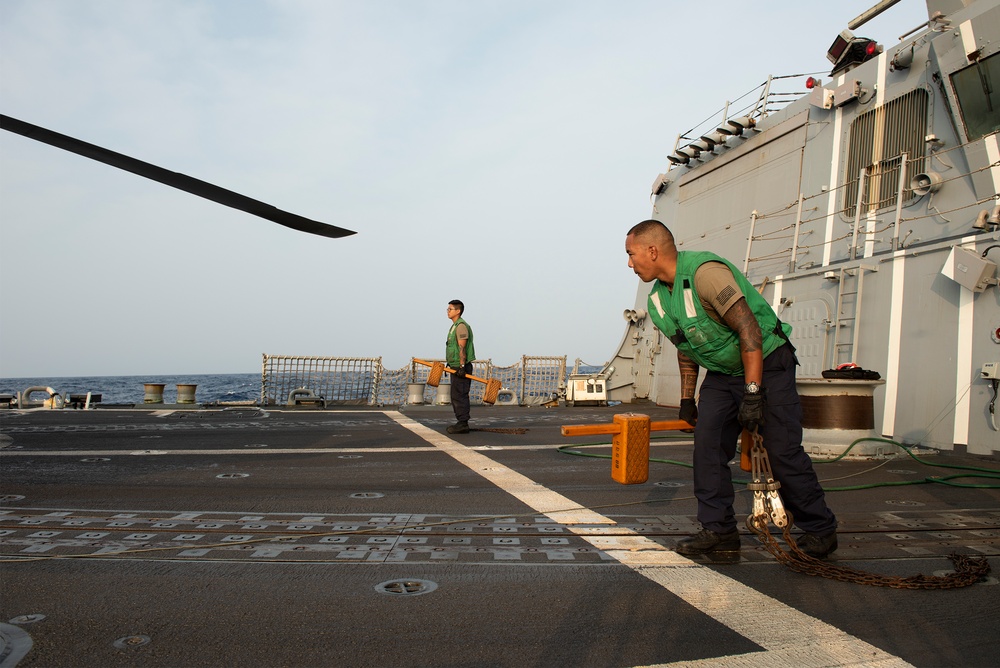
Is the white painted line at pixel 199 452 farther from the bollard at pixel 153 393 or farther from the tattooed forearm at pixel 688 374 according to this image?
the bollard at pixel 153 393

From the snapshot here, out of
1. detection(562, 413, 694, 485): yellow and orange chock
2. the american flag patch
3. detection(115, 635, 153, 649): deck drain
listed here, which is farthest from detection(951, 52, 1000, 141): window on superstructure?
detection(115, 635, 153, 649): deck drain

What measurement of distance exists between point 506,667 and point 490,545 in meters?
1.72

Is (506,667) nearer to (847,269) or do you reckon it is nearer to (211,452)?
(211,452)

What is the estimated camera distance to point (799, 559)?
3.75m

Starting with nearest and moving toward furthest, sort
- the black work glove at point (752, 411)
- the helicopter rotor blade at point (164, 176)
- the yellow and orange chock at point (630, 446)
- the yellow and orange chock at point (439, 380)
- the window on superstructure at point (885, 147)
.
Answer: the helicopter rotor blade at point (164, 176) → the black work glove at point (752, 411) → the yellow and orange chock at point (630, 446) → the window on superstructure at point (885, 147) → the yellow and orange chock at point (439, 380)

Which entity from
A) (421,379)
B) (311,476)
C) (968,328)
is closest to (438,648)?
(311,476)

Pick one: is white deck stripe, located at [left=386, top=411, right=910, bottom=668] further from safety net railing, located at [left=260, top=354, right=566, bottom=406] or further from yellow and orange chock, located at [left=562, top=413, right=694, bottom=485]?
safety net railing, located at [left=260, top=354, right=566, bottom=406]

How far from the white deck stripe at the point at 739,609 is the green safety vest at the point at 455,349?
6011mm

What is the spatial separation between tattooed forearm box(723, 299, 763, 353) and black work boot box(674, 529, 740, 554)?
40.6 inches

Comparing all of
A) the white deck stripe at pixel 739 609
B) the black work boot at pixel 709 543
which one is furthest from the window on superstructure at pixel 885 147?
the white deck stripe at pixel 739 609

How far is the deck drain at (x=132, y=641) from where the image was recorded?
2.56 meters

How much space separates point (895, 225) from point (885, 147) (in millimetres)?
2266

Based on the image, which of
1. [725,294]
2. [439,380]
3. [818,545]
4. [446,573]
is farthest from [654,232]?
[439,380]

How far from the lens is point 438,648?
8.45ft
